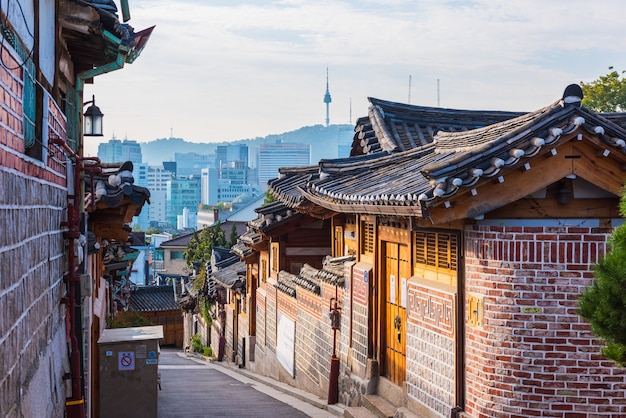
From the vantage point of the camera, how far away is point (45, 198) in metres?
7.36

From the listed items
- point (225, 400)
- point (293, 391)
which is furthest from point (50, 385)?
point (293, 391)

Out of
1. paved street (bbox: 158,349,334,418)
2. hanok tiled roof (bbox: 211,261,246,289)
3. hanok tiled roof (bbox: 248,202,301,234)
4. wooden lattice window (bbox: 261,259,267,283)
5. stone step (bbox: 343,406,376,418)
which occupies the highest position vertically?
hanok tiled roof (bbox: 248,202,301,234)

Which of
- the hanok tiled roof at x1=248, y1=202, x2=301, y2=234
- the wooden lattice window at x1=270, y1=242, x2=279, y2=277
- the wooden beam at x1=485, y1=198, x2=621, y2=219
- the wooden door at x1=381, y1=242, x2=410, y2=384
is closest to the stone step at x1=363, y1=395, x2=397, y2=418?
the wooden door at x1=381, y1=242, x2=410, y2=384

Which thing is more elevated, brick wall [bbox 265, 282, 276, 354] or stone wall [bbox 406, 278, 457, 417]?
stone wall [bbox 406, 278, 457, 417]

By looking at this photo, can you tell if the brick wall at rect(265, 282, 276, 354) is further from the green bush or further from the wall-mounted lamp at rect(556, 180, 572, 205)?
the green bush

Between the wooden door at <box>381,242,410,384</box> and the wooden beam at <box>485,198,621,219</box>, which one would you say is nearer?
the wooden beam at <box>485,198,621,219</box>

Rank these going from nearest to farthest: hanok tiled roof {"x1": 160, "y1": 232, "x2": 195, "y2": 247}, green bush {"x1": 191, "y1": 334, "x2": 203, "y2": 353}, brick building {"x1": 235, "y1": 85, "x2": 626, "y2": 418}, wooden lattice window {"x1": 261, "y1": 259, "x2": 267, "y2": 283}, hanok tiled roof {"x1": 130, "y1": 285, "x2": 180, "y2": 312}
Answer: brick building {"x1": 235, "y1": 85, "x2": 626, "y2": 418} → wooden lattice window {"x1": 261, "y1": 259, "x2": 267, "y2": 283} → green bush {"x1": 191, "y1": 334, "x2": 203, "y2": 353} → hanok tiled roof {"x1": 130, "y1": 285, "x2": 180, "y2": 312} → hanok tiled roof {"x1": 160, "y1": 232, "x2": 195, "y2": 247}

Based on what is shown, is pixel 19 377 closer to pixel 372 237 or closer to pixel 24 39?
pixel 24 39

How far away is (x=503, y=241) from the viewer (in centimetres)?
955

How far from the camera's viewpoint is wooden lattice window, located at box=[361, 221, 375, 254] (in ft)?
46.7

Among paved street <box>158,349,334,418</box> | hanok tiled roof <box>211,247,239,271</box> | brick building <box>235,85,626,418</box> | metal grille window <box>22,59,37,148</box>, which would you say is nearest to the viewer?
metal grille window <box>22,59,37,148</box>

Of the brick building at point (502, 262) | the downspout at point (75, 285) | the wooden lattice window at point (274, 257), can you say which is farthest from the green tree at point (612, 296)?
the wooden lattice window at point (274, 257)

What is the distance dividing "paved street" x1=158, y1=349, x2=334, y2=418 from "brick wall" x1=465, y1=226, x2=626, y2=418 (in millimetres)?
6404

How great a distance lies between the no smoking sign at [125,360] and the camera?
44.5ft
